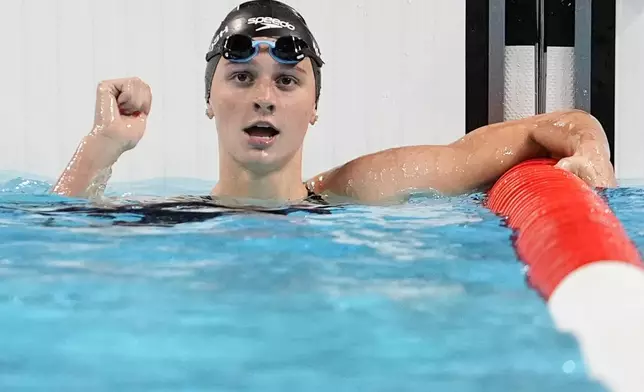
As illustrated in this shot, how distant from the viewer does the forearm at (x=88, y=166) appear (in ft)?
8.32

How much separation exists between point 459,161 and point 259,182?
696 millimetres

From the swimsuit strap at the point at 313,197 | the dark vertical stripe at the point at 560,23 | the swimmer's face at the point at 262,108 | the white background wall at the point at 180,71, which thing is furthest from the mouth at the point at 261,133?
the dark vertical stripe at the point at 560,23

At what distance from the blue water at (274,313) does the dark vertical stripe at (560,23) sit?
8.53ft

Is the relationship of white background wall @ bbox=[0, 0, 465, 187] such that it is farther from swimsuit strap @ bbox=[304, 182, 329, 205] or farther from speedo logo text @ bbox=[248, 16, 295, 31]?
speedo logo text @ bbox=[248, 16, 295, 31]

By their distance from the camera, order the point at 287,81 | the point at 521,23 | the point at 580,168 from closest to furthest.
Answer: the point at 580,168 → the point at 287,81 → the point at 521,23

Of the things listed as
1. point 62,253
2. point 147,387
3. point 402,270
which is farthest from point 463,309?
point 62,253

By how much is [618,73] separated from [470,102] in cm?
83

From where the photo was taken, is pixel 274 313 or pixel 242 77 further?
pixel 242 77

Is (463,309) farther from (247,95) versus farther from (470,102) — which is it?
(470,102)

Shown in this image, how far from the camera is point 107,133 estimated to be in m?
2.53

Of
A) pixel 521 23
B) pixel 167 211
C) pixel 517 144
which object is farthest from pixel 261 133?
pixel 521 23

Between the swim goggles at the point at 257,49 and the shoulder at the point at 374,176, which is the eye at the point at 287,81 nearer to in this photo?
the swim goggles at the point at 257,49

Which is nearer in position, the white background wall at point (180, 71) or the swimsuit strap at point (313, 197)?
the swimsuit strap at point (313, 197)

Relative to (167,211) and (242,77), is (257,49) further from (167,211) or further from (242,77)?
(167,211)
